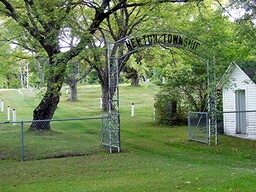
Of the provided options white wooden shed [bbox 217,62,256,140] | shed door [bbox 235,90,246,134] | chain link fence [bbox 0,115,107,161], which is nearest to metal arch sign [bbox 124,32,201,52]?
white wooden shed [bbox 217,62,256,140]

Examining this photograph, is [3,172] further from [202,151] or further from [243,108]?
[243,108]

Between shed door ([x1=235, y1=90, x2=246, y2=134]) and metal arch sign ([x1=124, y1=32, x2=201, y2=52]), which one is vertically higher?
metal arch sign ([x1=124, y1=32, x2=201, y2=52])

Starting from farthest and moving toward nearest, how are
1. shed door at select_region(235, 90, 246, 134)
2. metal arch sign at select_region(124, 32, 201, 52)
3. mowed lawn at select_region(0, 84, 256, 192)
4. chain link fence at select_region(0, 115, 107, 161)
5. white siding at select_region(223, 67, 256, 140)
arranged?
shed door at select_region(235, 90, 246, 134) < white siding at select_region(223, 67, 256, 140) < metal arch sign at select_region(124, 32, 201, 52) < chain link fence at select_region(0, 115, 107, 161) < mowed lawn at select_region(0, 84, 256, 192)

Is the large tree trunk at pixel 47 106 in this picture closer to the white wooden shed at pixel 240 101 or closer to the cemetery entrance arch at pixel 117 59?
the cemetery entrance arch at pixel 117 59

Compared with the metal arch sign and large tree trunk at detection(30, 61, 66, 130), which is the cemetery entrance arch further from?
large tree trunk at detection(30, 61, 66, 130)

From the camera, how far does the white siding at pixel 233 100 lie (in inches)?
579

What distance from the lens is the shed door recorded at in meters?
15.4

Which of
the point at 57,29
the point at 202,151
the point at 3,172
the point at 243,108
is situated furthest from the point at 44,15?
the point at 243,108

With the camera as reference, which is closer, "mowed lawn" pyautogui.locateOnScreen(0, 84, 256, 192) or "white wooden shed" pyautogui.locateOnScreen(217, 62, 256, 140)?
"mowed lawn" pyautogui.locateOnScreen(0, 84, 256, 192)

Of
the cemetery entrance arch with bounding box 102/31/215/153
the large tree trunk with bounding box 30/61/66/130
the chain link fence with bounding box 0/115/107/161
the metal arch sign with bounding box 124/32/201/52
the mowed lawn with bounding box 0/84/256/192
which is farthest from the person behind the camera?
the large tree trunk with bounding box 30/61/66/130

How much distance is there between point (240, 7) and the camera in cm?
992

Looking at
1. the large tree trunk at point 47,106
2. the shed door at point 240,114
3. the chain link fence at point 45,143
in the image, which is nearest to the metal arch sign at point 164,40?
the chain link fence at point 45,143

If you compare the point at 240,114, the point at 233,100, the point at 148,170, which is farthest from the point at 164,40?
the point at 148,170

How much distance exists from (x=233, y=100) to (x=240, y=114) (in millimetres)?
809
